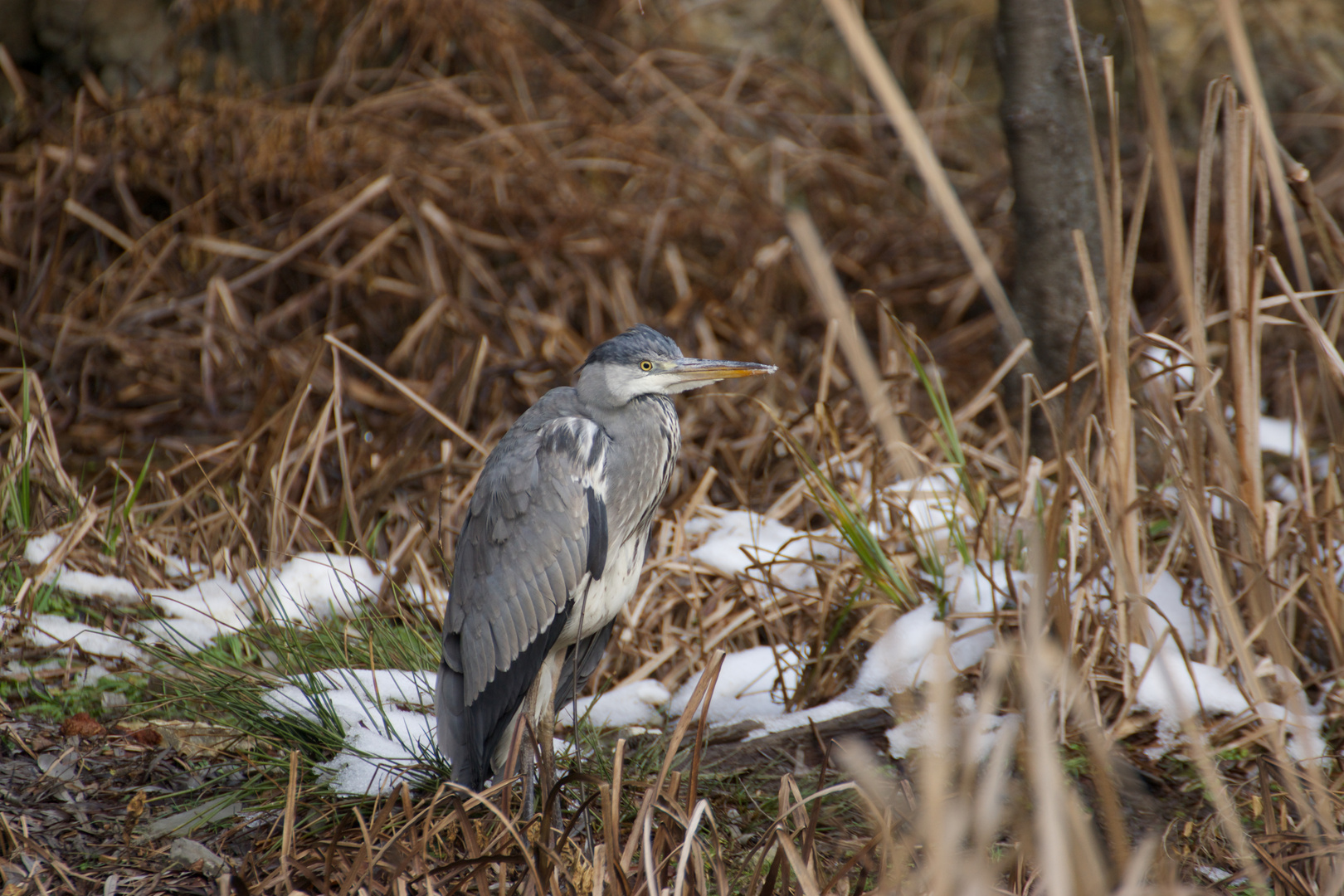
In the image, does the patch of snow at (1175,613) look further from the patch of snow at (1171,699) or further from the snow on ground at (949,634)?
the snow on ground at (949,634)

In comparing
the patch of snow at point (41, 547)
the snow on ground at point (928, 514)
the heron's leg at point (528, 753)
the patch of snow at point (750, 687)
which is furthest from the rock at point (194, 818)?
the snow on ground at point (928, 514)

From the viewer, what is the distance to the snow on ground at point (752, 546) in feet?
10.8

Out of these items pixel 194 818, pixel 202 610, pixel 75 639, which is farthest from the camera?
pixel 202 610

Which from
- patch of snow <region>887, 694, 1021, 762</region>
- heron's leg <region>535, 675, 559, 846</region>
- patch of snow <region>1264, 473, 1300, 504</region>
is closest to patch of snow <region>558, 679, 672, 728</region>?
heron's leg <region>535, 675, 559, 846</region>

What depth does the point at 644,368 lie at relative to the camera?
8.14ft

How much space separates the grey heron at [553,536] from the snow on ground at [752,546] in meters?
0.76

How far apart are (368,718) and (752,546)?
125 centimetres

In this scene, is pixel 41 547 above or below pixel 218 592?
above

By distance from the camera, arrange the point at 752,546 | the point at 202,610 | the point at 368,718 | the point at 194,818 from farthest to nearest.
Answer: the point at 752,546
the point at 202,610
the point at 368,718
the point at 194,818

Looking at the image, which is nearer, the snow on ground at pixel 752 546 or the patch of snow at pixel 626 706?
the patch of snow at pixel 626 706

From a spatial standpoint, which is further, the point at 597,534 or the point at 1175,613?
the point at 1175,613

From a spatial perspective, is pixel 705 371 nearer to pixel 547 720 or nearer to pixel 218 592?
pixel 547 720

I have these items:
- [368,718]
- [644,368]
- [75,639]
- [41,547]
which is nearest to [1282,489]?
[644,368]

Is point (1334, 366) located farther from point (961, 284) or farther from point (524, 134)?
point (524, 134)
